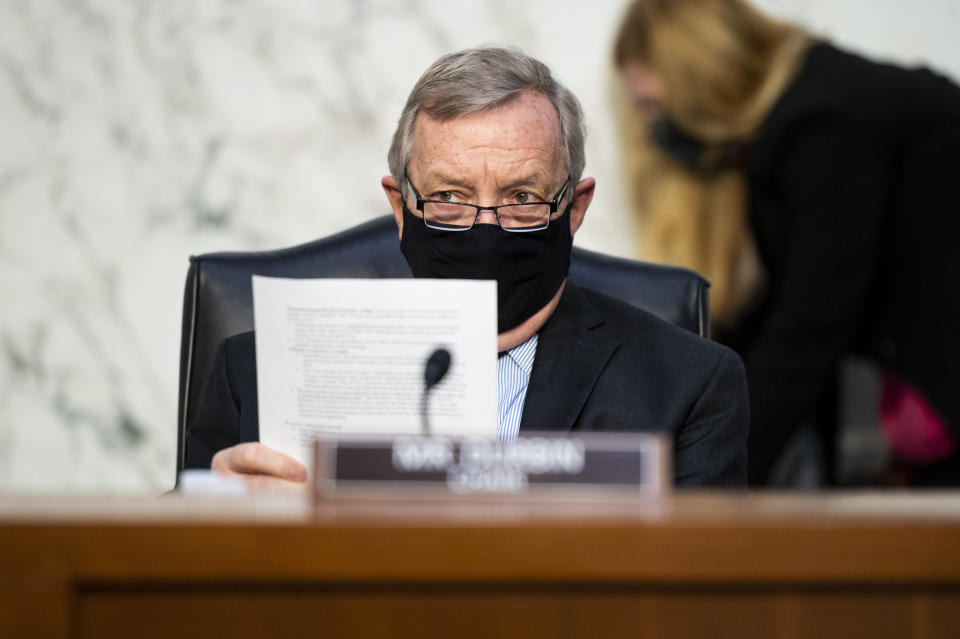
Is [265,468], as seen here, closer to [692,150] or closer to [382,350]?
[382,350]

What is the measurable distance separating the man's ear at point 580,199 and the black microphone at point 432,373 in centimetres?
54

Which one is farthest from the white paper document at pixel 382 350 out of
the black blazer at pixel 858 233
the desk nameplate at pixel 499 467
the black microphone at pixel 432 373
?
the black blazer at pixel 858 233

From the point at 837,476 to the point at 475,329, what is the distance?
61.3 inches

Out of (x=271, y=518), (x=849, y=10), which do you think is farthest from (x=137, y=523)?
(x=849, y=10)

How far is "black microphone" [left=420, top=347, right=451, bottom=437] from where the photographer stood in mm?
1073

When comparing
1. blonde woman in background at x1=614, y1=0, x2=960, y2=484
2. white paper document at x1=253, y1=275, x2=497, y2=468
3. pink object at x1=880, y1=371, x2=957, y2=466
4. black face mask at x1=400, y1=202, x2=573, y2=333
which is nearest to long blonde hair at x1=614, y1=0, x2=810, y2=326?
blonde woman in background at x1=614, y1=0, x2=960, y2=484

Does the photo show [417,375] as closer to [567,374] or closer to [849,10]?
[567,374]

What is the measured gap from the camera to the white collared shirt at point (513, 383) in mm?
1472

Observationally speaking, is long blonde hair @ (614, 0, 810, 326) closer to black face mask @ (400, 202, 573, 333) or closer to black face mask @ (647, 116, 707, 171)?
black face mask @ (647, 116, 707, 171)

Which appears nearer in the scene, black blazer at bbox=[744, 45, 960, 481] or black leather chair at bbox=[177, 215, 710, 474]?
black leather chair at bbox=[177, 215, 710, 474]

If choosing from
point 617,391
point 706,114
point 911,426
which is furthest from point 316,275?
point 911,426

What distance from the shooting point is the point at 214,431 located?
1.54m

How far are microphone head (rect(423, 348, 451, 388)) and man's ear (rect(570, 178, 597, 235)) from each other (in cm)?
54

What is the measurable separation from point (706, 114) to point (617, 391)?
110 centimetres
